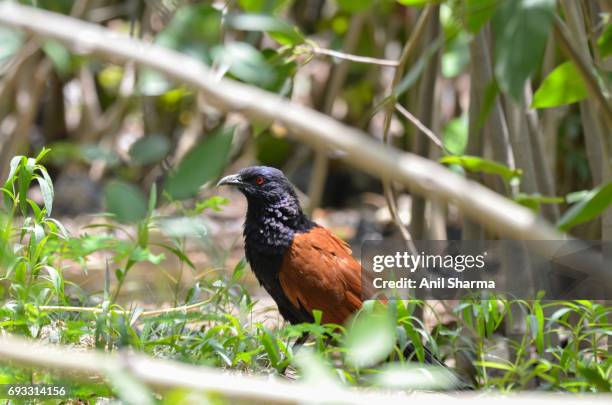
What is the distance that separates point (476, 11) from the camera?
1.53 meters

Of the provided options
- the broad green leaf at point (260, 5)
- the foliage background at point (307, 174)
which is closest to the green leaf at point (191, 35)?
the foliage background at point (307, 174)

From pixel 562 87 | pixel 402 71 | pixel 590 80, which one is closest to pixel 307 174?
pixel 402 71

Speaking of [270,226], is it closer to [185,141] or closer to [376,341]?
[376,341]

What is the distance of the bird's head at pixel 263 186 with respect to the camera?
3.63 metres

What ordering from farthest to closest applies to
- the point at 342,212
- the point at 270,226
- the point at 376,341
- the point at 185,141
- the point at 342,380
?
the point at 342,212
the point at 185,141
the point at 270,226
the point at 342,380
the point at 376,341

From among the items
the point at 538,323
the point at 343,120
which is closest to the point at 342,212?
the point at 343,120

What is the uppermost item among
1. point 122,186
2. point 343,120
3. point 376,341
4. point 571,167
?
point 343,120

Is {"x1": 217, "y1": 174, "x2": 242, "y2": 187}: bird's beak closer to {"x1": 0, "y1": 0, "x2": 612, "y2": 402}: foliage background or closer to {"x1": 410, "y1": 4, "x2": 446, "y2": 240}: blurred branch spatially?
{"x1": 0, "y1": 0, "x2": 612, "y2": 402}: foliage background

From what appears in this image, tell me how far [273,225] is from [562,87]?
1.70m

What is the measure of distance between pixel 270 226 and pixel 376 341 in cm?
246

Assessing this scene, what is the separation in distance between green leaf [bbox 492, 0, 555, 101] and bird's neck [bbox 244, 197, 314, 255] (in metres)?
2.14

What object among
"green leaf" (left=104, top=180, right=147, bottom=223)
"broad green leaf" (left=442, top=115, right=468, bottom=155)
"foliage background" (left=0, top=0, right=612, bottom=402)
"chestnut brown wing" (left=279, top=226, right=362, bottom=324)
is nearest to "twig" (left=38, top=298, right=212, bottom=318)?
"foliage background" (left=0, top=0, right=612, bottom=402)

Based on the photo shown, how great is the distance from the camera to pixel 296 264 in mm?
3293

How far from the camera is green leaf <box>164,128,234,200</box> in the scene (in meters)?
0.95
